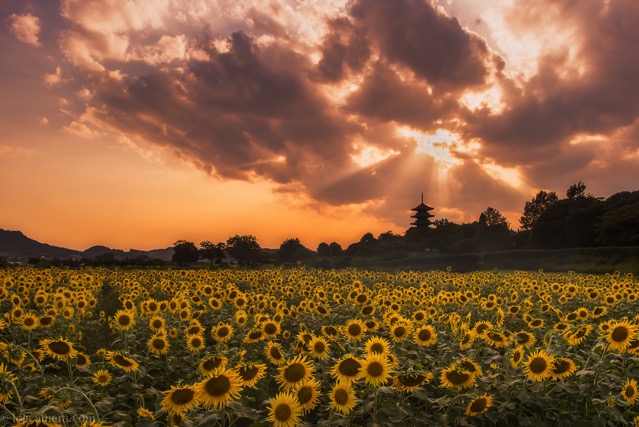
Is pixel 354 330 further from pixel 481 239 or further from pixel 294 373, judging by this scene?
pixel 481 239

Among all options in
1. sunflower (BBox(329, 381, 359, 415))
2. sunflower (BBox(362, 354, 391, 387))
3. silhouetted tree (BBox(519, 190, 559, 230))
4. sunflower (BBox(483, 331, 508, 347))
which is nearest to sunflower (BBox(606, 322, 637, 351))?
sunflower (BBox(483, 331, 508, 347))

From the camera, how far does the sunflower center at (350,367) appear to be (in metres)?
4.05

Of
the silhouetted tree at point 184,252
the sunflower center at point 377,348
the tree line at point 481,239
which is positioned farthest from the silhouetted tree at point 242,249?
the sunflower center at point 377,348

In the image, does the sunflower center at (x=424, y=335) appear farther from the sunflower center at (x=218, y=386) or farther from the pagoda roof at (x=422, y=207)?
the pagoda roof at (x=422, y=207)

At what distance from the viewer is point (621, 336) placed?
522 cm

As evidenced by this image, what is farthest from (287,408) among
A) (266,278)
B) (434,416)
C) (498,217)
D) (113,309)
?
(498,217)

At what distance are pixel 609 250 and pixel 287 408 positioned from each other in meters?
44.9

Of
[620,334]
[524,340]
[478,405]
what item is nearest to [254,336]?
[478,405]

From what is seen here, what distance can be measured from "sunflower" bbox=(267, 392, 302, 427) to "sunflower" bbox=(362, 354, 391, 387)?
76 centimetres

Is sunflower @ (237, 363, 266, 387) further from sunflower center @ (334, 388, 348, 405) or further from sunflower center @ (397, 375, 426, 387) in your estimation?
sunflower center @ (397, 375, 426, 387)

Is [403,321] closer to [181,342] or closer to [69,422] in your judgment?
[181,342]

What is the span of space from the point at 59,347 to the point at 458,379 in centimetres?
428

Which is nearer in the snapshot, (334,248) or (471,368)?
(471,368)

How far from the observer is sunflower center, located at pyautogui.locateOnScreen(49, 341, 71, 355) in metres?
4.88
